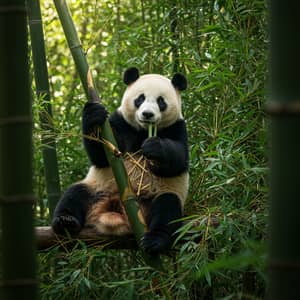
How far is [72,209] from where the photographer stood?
338 centimetres

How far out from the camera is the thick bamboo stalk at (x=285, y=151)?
1.09 metres

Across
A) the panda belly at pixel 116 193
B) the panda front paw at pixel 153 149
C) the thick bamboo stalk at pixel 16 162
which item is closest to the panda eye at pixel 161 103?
the panda belly at pixel 116 193

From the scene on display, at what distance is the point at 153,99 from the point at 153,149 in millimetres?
461

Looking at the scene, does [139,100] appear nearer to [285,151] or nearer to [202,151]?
[202,151]

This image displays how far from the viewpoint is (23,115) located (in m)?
1.34

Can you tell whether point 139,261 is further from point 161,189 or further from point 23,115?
point 23,115

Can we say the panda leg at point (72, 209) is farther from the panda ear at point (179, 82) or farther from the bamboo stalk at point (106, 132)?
the panda ear at point (179, 82)

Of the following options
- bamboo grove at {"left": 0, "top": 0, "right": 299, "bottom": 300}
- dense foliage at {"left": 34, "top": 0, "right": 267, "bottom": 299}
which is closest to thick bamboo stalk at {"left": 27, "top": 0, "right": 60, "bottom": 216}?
bamboo grove at {"left": 0, "top": 0, "right": 299, "bottom": 300}

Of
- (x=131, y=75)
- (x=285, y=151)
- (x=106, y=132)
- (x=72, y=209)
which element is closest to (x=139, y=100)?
(x=131, y=75)

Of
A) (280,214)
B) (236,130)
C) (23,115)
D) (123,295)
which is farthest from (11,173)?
(236,130)

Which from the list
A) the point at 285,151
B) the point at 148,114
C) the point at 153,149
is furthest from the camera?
the point at 148,114

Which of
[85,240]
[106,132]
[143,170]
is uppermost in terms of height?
[106,132]

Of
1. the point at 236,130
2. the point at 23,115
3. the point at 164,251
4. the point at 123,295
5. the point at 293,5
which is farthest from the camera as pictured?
the point at 236,130

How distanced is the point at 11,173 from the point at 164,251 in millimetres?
1801
